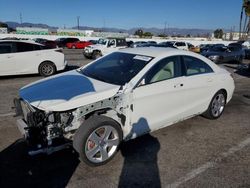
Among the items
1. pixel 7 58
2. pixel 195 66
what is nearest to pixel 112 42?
pixel 7 58

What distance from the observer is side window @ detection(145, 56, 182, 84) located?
426 centimetres

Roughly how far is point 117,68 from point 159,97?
923 mm

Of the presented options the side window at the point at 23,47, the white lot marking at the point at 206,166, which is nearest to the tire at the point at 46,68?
the side window at the point at 23,47

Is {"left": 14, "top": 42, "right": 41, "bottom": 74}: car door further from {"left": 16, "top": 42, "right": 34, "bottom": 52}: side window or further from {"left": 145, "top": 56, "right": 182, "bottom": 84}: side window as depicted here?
{"left": 145, "top": 56, "right": 182, "bottom": 84}: side window

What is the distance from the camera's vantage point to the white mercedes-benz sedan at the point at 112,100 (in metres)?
3.55

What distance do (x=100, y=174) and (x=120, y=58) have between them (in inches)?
87.0

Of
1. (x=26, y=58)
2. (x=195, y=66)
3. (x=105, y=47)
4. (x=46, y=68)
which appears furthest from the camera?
(x=105, y=47)

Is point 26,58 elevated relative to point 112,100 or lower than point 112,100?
elevated

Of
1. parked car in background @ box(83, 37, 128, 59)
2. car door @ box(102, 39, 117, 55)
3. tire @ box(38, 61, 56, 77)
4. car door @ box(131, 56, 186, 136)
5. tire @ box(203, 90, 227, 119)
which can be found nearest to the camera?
car door @ box(131, 56, 186, 136)

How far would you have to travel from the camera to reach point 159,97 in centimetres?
430

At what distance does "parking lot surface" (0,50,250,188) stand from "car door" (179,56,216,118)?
483 millimetres

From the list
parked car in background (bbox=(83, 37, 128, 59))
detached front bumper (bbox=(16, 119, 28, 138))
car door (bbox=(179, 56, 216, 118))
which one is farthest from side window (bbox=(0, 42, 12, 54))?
parked car in background (bbox=(83, 37, 128, 59))

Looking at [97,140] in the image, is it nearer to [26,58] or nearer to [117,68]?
[117,68]

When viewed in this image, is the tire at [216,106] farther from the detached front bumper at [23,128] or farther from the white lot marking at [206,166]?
the detached front bumper at [23,128]
